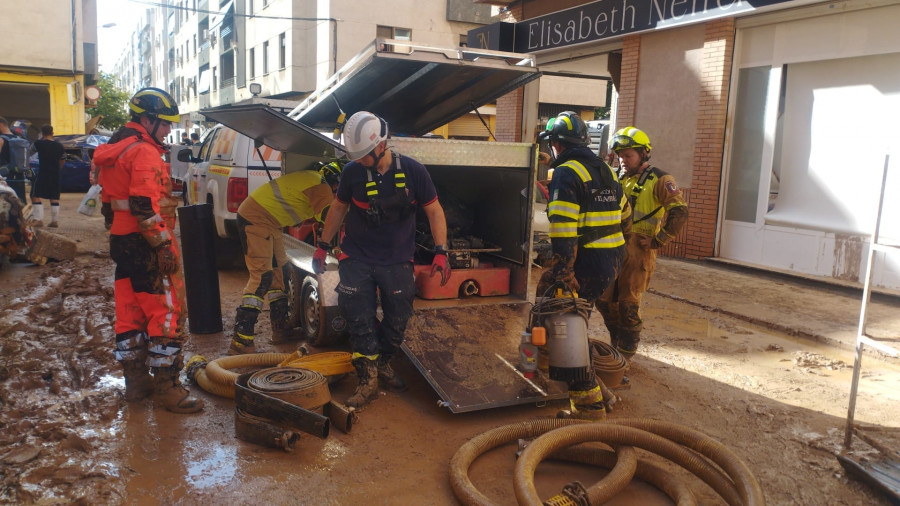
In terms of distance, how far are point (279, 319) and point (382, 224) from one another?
204cm

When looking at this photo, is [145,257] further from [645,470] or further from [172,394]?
[645,470]

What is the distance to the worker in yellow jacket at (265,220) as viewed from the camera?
551 centimetres

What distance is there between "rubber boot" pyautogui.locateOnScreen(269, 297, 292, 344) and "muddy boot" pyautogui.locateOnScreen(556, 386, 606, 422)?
2.97 metres

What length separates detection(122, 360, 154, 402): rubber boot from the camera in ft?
14.0

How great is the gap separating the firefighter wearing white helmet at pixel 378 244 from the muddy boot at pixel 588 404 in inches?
45.2

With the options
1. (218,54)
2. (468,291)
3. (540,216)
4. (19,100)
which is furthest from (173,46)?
(468,291)

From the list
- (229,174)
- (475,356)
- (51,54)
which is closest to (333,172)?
(475,356)

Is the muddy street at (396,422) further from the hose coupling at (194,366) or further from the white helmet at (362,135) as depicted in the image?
the white helmet at (362,135)

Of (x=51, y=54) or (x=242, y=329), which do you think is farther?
(x=51, y=54)

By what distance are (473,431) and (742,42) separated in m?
7.90

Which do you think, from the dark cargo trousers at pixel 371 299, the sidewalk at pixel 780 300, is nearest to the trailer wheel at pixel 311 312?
the dark cargo trousers at pixel 371 299

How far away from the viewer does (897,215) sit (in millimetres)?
7457

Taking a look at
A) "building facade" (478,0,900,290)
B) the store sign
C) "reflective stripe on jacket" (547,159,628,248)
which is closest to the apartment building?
the store sign

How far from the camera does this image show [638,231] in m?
4.97
